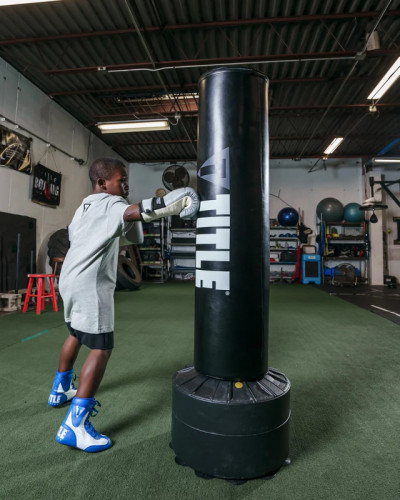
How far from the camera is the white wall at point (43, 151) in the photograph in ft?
17.6

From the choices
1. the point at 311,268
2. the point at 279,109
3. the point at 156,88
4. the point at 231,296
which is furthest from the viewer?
the point at 311,268

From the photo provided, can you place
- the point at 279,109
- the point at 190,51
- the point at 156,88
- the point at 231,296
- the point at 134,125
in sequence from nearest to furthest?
the point at 231,296 → the point at 190,51 → the point at 156,88 → the point at 134,125 → the point at 279,109

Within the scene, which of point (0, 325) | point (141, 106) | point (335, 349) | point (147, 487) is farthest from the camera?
point (141, 106)

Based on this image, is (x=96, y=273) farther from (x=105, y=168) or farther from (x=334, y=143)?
(x=334, y=143)

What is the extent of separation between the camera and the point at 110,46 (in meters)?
5.22

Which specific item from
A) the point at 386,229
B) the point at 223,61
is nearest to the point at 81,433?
the point at 223,61

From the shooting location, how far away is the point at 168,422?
1.71m

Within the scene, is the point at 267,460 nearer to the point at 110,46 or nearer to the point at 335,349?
the point at 335,349

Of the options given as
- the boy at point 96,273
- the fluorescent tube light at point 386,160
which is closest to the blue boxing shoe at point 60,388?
the boy at point 96,273

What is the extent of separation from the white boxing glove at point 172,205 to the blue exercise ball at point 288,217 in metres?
9.07

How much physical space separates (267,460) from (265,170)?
1.25 m

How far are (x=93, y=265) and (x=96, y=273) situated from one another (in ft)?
0.14

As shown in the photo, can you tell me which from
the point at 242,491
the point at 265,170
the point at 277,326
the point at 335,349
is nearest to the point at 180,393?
the point at 242,491

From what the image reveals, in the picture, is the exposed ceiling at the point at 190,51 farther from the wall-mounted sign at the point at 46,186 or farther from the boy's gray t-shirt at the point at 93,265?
the boy's gray t-shirt at the point at 93,265
